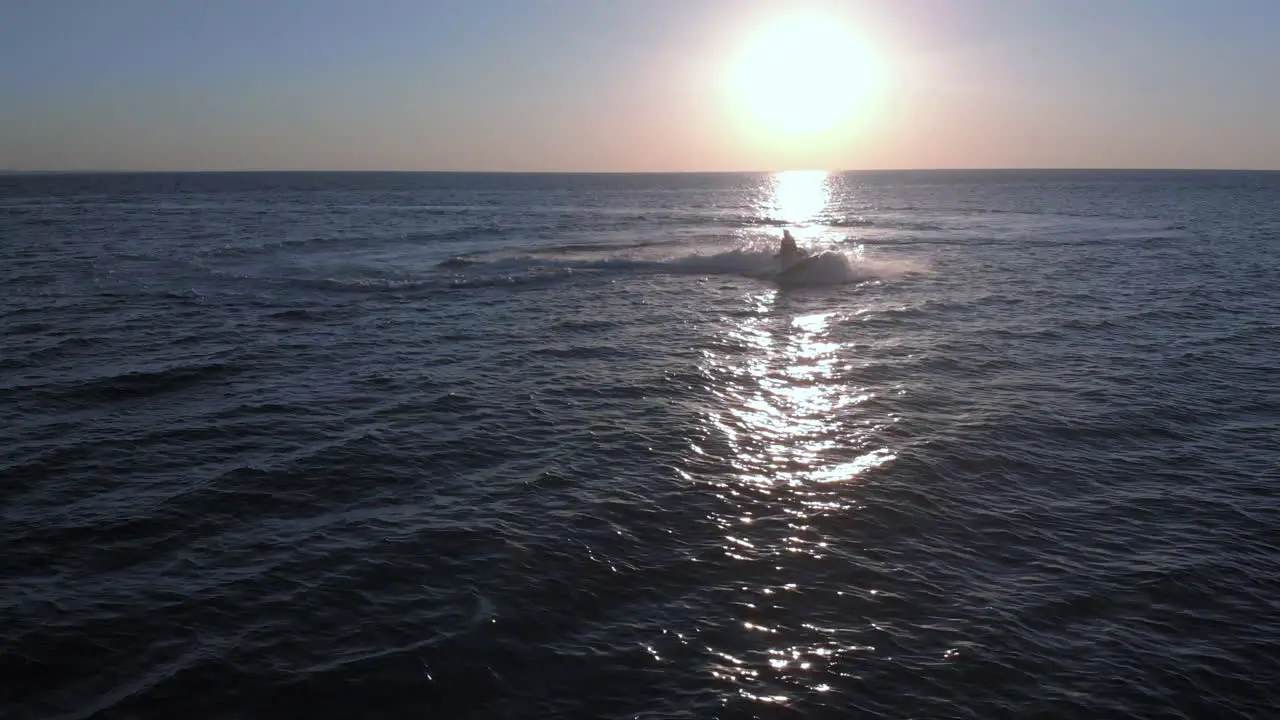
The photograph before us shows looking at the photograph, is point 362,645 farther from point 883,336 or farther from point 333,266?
point 333,266

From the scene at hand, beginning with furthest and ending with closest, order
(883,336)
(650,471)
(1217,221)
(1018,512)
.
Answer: (1217,221), (883,336), (650,471), (1018,512)

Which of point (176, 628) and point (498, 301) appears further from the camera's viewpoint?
point (498, 301)

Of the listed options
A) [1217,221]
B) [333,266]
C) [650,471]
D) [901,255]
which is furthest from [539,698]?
[1217,221]

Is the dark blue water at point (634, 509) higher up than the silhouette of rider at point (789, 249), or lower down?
lower down

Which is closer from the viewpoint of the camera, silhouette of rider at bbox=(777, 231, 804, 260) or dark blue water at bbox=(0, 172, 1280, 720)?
dark blue water at bbox=(0, 172, 1280, 720)

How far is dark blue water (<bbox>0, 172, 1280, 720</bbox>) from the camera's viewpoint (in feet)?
39.2

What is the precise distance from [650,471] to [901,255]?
153 feet

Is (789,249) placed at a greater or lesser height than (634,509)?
greater

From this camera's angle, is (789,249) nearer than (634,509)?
No

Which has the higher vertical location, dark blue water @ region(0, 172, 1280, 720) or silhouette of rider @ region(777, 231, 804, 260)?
silhouette of rider @ region(777, 231, 804, 260)

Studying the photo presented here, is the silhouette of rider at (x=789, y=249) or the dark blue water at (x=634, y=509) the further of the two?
the silhouette of rider at (x=789, y=249)

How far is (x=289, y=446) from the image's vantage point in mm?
20453

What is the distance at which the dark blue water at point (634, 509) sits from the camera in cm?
1195

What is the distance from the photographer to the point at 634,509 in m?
17.3
